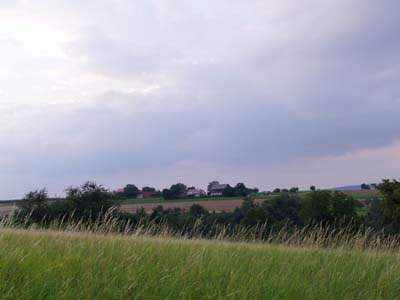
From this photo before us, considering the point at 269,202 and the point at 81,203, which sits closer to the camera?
the point at 269,202

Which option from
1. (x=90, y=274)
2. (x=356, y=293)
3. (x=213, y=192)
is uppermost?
(x=213, y=192)

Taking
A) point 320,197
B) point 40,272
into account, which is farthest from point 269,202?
point 40,272

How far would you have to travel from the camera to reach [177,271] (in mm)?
5418

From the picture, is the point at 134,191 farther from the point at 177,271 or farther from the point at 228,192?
the point at 177,271

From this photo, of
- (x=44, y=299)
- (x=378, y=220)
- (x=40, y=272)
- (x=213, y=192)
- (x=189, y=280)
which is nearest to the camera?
(x=44, y=299)

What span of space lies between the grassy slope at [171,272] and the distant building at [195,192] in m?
34.6

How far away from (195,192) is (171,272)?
3743 centimetres

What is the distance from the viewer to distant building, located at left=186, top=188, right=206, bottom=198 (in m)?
42.2

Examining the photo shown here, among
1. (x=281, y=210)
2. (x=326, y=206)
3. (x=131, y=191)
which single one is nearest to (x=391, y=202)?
(x=326, y=206)

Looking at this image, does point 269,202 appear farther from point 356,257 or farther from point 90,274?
point 90,274

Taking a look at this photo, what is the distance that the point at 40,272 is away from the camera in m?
4.72

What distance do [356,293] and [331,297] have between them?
54cm

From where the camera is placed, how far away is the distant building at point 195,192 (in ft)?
139

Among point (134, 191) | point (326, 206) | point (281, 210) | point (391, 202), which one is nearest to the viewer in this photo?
point (391, 202)
